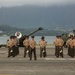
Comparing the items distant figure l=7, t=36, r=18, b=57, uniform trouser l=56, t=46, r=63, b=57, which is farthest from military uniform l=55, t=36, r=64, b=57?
distant figure l=7, t=36, r=18, b=57

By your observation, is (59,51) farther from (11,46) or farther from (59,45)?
(11,46)

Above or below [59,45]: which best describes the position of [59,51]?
below

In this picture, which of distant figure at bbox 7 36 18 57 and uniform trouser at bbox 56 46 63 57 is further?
distant figure at bbox 7 36 18 57

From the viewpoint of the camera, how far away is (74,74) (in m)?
18.2

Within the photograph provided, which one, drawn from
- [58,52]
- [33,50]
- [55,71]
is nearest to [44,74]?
[55,71]

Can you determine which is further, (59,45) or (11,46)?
(11,46)

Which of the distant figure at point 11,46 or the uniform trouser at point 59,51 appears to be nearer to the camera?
the uniform trouser at point 59,51

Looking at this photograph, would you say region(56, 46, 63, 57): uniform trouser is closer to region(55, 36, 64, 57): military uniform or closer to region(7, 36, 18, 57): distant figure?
region(55, 36, 64, 57): military uniform

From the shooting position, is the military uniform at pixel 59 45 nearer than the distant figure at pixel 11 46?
Yes

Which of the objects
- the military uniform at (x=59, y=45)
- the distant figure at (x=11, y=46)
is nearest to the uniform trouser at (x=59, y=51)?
the military uniform at (x=59, y=45)

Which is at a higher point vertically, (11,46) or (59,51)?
(11,46)

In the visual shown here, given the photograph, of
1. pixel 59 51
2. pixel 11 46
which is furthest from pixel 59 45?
pixel 11 46

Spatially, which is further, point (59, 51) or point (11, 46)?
point (11, 46)

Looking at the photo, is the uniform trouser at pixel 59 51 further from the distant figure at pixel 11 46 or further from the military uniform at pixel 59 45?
the distant figure at pixel 11 46
